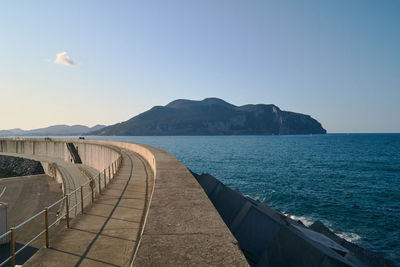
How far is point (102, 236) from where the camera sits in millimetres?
5820

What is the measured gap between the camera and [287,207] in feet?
76.2

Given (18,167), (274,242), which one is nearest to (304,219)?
(274,242)

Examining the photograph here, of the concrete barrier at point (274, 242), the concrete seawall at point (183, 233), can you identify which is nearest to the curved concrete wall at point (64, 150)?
the concrete barrier at point (274, 242)

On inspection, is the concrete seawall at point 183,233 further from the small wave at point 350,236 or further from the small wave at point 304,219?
the small wave at point 304,219

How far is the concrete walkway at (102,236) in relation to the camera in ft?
15.5

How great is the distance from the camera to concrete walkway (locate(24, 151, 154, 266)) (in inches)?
186

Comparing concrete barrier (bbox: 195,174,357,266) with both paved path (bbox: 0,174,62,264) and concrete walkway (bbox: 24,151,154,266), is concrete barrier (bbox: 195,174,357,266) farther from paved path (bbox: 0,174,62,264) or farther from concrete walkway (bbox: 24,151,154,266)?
paved path (bbox: 0,174,62,264)

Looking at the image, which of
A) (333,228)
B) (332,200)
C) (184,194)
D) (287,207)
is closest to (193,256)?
(184,194)

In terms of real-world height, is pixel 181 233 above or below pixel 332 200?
above

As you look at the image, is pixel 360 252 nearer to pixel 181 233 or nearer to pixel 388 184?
pixel 181 233

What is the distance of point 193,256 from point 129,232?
334 cm

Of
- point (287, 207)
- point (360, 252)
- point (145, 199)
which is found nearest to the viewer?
point (145, 199)

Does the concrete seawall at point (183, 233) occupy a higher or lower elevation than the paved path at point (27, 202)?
higher

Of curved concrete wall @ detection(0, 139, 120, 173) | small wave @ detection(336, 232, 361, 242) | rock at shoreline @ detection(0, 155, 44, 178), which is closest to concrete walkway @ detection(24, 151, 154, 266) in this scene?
small wave @ detection(336, 232, 361, 242)
